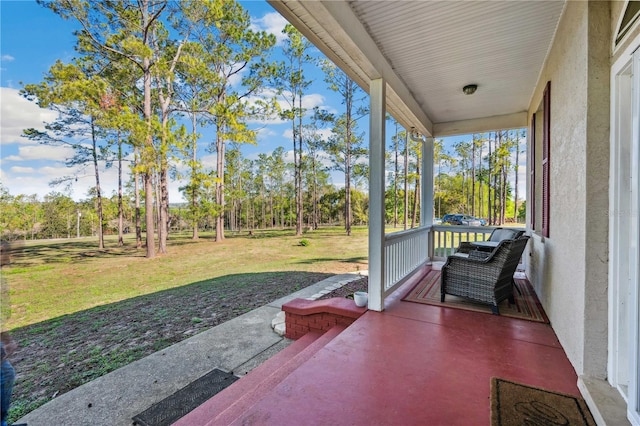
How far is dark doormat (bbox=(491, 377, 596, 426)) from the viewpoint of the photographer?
159 centimetres

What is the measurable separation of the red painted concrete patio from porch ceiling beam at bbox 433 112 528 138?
3.63m

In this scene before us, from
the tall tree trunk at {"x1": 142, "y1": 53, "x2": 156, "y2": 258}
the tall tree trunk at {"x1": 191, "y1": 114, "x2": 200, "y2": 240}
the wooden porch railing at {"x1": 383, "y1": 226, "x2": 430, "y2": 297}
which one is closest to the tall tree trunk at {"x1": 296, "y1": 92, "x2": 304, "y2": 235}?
the tall tree trunk at {"x1": 191, "y1": 114, "x2": 200, "y2": 240}

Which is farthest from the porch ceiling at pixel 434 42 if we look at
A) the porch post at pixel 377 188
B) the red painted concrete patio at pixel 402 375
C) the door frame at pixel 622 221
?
the red painted concrete patio at pixel 402 375

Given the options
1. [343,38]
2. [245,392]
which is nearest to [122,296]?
[245,392]

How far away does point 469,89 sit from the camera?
3957 millimetres

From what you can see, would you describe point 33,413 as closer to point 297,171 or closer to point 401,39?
point 401,39

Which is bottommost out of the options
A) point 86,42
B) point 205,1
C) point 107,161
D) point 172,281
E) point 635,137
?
point 172,281

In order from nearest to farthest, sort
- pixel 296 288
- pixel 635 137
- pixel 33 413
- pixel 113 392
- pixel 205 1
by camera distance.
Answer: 1. pixel 635 137
2. pixel 33 413
3. pixel 113 392
4. pixel 296 288
5. pixel 205 1

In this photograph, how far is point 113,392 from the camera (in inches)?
107

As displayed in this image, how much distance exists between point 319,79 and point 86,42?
434 inches

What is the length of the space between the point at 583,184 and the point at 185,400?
3.48 m

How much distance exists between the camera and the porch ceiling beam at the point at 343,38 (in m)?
1.99

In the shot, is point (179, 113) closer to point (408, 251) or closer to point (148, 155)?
point (148, 155)

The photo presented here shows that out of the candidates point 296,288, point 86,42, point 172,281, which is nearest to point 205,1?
point 86,42
